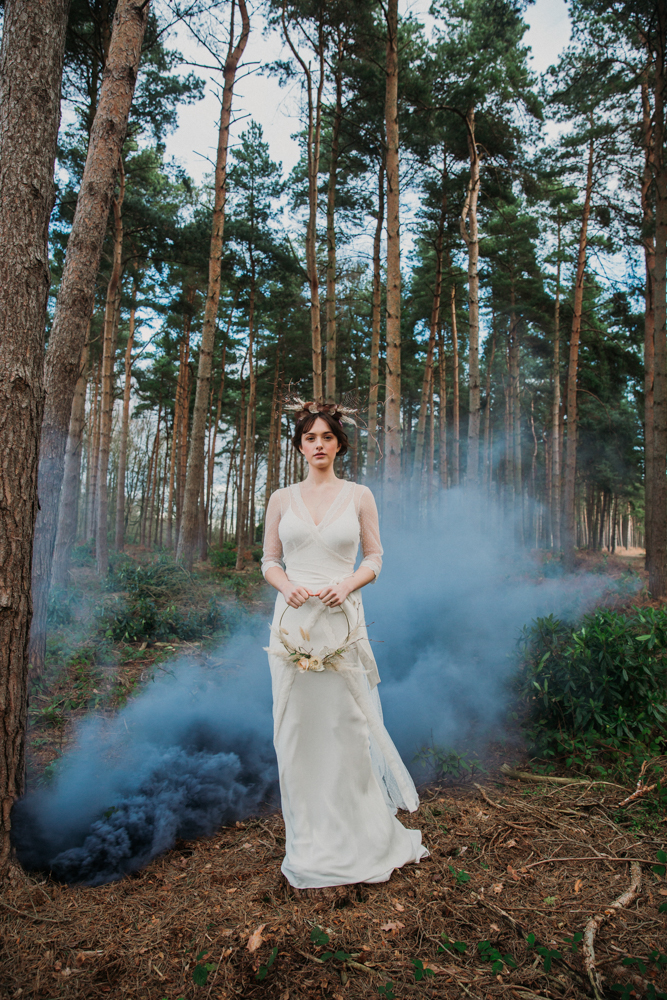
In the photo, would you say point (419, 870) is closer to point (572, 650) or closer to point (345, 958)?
point (345, 958)

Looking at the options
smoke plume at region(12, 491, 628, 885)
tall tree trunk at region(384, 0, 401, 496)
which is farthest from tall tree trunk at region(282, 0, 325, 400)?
smoke plume at region(12, 491, 628, 885)

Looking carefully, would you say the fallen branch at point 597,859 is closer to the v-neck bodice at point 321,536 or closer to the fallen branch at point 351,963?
the fallen branch at point 351,963

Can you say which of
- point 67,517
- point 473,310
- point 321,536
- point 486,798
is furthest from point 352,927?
point 473,310

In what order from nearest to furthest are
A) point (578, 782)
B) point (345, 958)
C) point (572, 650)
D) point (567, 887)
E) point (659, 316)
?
1. point (345, 958)
2. point (567, 887)
3. point (578, 782)
4. point (572, 650)
5. point (659, 316)

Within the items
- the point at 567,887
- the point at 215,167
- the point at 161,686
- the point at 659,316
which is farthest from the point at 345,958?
the point at 215,167

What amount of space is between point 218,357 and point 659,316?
14.4 m

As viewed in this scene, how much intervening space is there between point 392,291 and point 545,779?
6.52m

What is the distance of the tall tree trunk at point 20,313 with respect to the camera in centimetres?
272

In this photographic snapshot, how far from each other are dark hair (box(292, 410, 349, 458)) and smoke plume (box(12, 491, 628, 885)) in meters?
1.47

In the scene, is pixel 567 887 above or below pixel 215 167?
below

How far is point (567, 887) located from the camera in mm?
2713

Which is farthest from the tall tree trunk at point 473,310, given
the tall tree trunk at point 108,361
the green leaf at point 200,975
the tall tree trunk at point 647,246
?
the green leaf at point 200,975

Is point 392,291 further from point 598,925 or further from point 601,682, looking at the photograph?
point 598,925

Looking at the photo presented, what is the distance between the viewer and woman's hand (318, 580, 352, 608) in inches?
103
